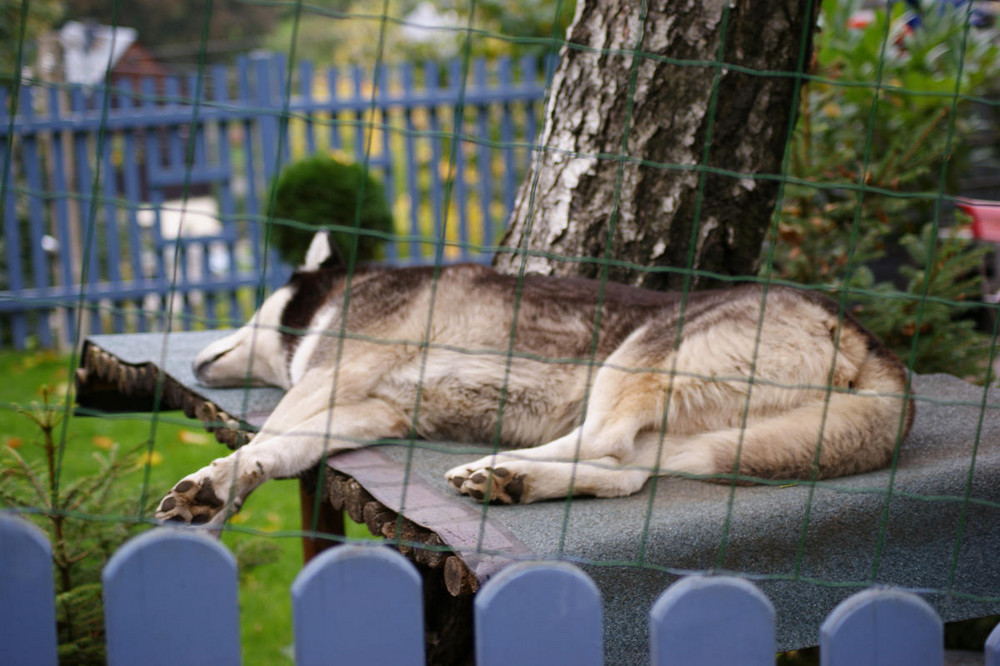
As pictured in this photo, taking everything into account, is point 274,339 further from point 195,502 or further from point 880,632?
point 880,632

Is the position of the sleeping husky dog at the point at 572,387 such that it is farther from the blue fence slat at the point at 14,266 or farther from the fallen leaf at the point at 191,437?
the blue fence slat at the point at 14,266

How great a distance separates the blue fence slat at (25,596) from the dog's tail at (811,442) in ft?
5.14

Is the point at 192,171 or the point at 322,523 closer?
the point at 322,523

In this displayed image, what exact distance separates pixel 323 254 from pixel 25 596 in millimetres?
2499

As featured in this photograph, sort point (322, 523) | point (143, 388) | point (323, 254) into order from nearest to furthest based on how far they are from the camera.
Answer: point (322, 523)
point (143, 388)
point (323, 254)

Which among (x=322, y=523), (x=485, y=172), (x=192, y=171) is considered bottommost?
(x=322, y=523)

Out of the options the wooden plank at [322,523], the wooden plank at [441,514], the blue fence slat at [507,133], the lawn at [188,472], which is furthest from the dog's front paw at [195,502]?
the blue fence slat at [507,133]

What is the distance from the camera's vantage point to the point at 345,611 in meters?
1.24

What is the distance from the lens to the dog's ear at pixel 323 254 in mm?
3627

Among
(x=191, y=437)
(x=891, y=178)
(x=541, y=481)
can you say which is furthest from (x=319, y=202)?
(x=541, y=481)

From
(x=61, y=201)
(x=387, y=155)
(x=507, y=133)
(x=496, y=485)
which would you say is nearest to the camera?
(x=496, y=485)

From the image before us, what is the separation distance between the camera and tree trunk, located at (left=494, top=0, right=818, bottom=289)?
3432mm

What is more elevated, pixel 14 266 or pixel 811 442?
pixel 811 442

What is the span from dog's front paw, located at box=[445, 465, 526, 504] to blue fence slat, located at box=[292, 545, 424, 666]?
902 mm
